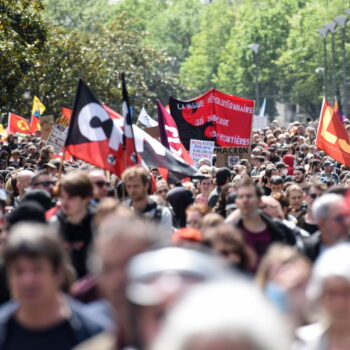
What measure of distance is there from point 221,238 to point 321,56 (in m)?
66.7

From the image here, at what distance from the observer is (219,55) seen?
86688 mm

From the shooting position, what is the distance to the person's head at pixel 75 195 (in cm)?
722

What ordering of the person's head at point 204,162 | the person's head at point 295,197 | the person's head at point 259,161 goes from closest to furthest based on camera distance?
the person's head at point 295,197
the person's head at point 204,162
the person's head at point 259,161

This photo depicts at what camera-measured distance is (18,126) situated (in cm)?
3300

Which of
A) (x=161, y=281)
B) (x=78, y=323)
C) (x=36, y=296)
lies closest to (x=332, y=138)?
(x=78, y=323)

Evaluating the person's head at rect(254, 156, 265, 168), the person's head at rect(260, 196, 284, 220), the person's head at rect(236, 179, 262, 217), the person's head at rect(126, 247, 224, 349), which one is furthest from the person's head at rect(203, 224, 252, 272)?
the person's head at rect(254, 156, 265, 168)

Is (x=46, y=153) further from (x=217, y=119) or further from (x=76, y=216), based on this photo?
(x=76, y=216)

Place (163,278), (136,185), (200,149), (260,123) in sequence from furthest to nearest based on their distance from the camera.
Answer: (260,123) → (200,149) → (136,185) → (163,278)

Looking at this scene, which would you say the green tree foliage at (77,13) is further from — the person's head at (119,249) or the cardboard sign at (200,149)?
the person's head at (119,249)

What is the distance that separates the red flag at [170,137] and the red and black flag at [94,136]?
4254mm

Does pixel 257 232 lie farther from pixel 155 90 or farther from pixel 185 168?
pixel 155 90

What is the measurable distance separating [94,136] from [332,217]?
4651mm

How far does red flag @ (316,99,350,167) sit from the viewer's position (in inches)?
674

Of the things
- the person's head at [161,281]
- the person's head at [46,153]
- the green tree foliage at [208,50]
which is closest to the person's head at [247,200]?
the person's head at [161,281]
